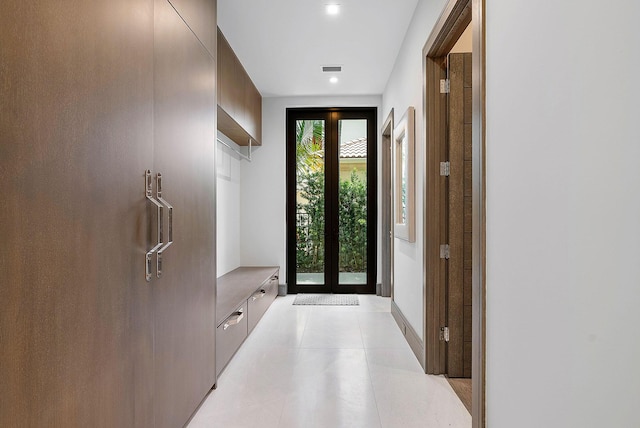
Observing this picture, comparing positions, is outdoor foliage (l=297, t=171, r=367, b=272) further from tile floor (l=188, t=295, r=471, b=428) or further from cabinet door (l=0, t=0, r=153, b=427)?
cabinet door (l=0, t=0, r=153, b=427)

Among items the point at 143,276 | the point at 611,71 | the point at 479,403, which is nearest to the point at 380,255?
the point at 479,403

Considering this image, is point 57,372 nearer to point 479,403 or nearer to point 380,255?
point 479,403

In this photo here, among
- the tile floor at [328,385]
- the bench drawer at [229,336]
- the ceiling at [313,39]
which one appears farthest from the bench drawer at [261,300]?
the ceiling at [313,39]

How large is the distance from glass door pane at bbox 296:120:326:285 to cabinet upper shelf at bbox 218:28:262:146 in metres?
A: 0.65

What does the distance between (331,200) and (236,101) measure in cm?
195

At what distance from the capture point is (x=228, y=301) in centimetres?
320

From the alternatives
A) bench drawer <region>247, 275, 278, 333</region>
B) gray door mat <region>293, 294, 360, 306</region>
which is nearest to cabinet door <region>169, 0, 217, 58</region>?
bench drawer <region>247, 275, 278, 333</region>

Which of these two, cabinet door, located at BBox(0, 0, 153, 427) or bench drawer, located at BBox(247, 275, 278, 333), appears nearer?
cabinet door, located at BBox(0, 0, 153, 427)

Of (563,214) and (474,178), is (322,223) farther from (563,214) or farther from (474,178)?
(563,214)

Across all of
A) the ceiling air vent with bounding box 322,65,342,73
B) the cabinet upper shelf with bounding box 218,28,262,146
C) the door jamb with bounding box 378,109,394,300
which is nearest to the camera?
the cabinet upper shelf with bounding box 218,28,262,146

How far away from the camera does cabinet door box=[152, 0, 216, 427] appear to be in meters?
1.73

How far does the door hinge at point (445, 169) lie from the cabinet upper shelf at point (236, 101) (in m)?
1.97

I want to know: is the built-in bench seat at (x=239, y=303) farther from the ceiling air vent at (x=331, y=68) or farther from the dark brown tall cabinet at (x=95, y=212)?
the ceiling air vent at (x=331, y=68)

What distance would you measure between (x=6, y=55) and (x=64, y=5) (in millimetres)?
288
